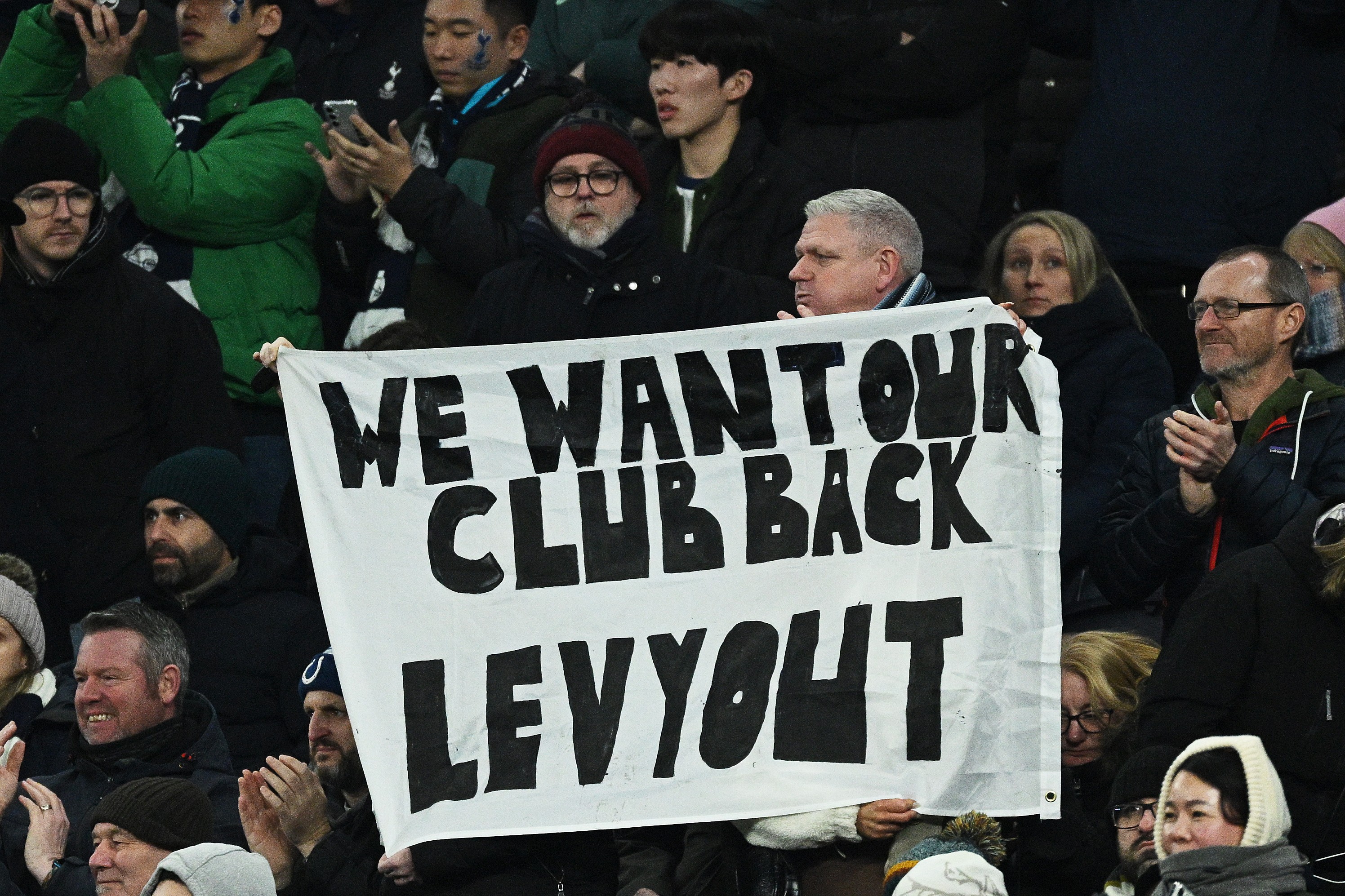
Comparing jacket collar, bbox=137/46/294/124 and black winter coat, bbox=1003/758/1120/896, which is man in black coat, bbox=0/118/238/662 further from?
black winter coat, bbox=1003/758/1120/896

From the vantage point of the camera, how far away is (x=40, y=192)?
9273 millimetres

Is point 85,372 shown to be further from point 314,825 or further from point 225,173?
point 314,825

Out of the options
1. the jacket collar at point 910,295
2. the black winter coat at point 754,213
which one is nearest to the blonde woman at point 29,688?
the black winter coat at point 754,213

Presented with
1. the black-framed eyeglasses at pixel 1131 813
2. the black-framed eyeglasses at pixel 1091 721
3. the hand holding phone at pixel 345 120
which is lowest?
the black-framed eyeglasses at pixel 1131 813

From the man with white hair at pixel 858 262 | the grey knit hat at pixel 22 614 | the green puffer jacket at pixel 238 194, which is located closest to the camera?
the man with white hair at pixel 858 262

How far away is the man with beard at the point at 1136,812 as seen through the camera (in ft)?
20.7

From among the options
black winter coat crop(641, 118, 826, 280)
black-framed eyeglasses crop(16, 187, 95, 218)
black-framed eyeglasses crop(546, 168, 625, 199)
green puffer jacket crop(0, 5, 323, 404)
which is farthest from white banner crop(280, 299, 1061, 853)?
green puffer jacket crop(0, 5, 323, 404)

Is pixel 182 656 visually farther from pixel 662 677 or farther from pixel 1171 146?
pixel 1171 146

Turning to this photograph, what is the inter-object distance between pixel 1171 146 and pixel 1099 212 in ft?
1.21

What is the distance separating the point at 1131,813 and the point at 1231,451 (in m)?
1.15

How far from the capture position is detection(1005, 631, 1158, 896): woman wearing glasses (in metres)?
6.73

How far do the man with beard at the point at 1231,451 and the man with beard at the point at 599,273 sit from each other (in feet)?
5.18

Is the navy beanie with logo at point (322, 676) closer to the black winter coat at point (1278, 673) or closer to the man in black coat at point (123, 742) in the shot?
the man in black coat at point (123, 742)

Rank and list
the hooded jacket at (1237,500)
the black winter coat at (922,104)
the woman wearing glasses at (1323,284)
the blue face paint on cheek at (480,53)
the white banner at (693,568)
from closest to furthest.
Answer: the white banner at (693,568) → the hooded jacket at (1237,500) → the woman wearing glasses at (1323,284) → the black winter coat at (922,104) → the blue face paint on cheek at (480,53)
